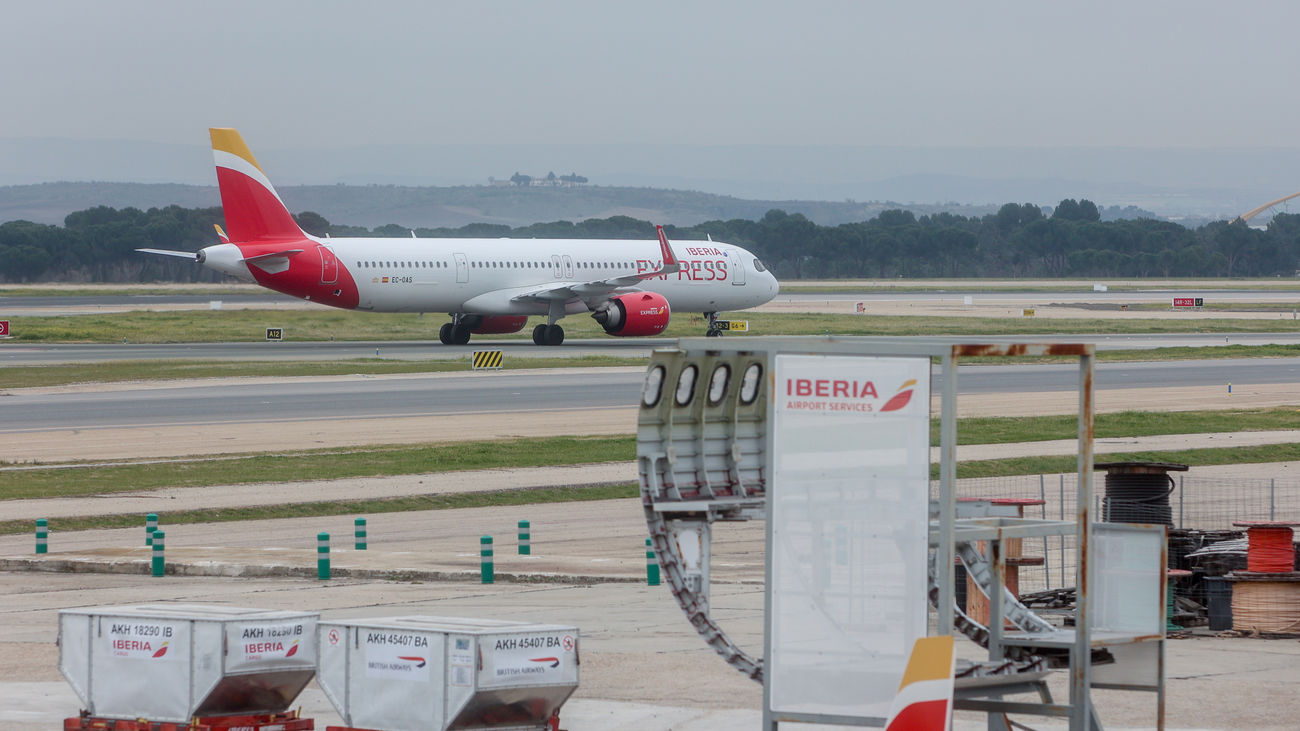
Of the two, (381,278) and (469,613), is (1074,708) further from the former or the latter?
(381,278)

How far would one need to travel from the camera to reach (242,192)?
57688mm

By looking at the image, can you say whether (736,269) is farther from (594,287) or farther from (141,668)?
(141,668)

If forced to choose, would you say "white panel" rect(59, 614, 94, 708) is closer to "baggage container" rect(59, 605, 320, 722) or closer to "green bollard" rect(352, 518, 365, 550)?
"baggage container" rect(59, 605, 320, 722)

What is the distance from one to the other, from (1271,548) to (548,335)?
5158 cm

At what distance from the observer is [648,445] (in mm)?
9875

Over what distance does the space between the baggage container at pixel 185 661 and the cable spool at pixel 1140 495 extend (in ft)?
38.7

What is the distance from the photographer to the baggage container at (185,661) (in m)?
10.7

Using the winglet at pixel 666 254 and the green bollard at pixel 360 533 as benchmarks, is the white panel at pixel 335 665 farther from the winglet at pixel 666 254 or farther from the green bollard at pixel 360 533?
the winglet at pixel 666 254

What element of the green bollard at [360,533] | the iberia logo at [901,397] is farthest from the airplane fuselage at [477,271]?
the iberia logo at [901,397]

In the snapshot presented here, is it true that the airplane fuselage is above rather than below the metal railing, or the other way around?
above

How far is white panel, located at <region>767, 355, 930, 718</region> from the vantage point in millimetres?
8688

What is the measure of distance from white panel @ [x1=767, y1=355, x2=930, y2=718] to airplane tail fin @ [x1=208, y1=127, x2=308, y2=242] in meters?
51.0

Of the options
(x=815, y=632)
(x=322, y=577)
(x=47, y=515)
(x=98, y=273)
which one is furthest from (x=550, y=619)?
(x=98, y=273)

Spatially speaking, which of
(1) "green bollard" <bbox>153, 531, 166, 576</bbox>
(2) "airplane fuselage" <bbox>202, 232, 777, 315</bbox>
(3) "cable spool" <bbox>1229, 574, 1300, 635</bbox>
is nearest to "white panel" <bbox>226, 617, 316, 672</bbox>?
(1) "green bollard" <bbox>153, 531, 166, 576</bbox>
